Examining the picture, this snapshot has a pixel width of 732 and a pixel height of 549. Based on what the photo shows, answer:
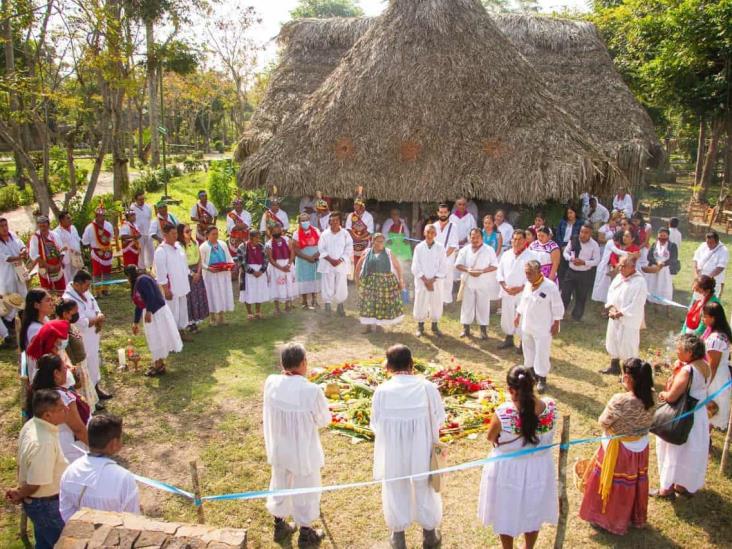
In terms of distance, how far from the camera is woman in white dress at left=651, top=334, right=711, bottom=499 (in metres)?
4.93

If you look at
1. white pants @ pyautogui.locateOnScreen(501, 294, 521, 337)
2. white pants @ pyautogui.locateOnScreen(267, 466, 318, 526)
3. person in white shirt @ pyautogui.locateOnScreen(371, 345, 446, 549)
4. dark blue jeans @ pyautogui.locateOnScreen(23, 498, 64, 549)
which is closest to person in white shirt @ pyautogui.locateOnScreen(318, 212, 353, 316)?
white pants @ pyautogui.locateOnScreen(501, 294, 521, 337)

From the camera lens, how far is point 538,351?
24.1 feet

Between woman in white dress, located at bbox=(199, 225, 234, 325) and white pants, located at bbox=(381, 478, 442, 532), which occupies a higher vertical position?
woman in white dress, located at bbox=(199, 225, 234, 325)

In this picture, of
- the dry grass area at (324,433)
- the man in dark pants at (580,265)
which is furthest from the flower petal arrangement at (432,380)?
the man in dark pants at (580,265)

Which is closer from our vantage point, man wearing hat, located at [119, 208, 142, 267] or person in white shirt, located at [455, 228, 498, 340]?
person in white shirt, located at [455, 228, 498, 340]

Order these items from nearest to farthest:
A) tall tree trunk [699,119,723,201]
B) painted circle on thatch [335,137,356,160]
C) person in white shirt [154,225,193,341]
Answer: person in white shirt [154,225,193,341] < painted circle on thatch [335,137,356,160] < tall tree trunk [699,119,723,201]

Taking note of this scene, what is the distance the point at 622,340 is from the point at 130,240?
9.13 meters

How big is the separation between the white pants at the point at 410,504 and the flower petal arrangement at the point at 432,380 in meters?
1.74

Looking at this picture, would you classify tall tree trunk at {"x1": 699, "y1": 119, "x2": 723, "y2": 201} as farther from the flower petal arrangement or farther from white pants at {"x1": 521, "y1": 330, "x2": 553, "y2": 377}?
the flower petal arrangement

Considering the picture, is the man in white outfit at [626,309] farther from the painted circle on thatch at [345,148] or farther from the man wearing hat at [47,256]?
the man wearing hat at [47,256]

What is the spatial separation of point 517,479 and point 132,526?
8.61ft

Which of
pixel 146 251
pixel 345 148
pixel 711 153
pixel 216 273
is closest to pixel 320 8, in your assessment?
pixel 711 153

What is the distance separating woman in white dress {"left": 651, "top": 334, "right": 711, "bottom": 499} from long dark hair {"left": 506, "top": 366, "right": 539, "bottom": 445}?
1.64 metres

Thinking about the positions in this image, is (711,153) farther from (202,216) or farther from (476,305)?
(202,216)
